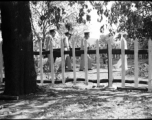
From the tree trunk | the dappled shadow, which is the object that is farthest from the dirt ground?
the tree trunk

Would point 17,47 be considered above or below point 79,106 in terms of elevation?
above

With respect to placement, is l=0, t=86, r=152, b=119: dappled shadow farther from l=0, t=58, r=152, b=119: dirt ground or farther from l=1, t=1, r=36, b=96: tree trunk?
l=1, t=1, r=36, b=96: tree trunk

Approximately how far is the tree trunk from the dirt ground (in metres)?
0.40

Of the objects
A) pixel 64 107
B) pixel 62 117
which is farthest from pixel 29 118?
pixel 64 107

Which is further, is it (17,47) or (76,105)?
(17,47)

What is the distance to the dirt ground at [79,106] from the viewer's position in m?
4.06

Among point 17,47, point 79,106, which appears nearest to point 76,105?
point 79,106

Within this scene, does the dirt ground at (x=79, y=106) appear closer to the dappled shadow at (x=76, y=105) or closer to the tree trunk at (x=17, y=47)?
the dappled shadow at (x=76, y=105)

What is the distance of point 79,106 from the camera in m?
4.63

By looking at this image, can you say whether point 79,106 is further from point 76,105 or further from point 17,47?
point 17,47

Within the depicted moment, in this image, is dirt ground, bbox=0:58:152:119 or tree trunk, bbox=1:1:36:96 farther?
tree trunk, bbox=1:1:36:96

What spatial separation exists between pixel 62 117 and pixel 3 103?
70.4 inches

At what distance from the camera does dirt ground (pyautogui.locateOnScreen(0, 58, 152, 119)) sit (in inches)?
160

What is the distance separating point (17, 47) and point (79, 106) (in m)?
2.11
